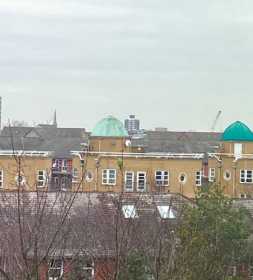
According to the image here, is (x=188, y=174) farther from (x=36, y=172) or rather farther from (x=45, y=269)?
(x=45, y=269)

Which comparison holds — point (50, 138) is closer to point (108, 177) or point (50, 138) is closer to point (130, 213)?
point (108, 177)

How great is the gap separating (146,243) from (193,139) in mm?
56800

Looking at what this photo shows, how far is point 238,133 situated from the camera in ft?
182

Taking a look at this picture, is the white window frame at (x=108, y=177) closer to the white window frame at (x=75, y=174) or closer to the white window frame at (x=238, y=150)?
the white window frame at (x=75, y=174)

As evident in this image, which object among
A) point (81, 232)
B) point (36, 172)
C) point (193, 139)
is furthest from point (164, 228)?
point (193, 139)

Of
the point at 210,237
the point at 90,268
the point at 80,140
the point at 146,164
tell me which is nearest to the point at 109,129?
the point at 146,164

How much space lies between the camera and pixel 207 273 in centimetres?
1582

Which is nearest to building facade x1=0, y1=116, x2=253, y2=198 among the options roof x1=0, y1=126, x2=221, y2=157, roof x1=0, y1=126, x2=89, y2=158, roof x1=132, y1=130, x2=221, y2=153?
roof x1=132, y1=130, x2=221, y2=153

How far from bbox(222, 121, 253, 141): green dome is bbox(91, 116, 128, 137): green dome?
22.8 feet

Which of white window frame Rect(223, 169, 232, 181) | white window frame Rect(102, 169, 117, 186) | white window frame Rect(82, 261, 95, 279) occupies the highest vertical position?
white window frame Rect(223, 169, 232, 181)

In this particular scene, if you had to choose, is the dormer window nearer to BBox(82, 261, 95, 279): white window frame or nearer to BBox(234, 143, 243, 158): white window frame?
BBox(82, 261, 95, 279): white window frame

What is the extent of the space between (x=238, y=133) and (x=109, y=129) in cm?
857

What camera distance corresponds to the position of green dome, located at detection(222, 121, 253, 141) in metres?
55.0

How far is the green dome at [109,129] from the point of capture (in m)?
54.5
